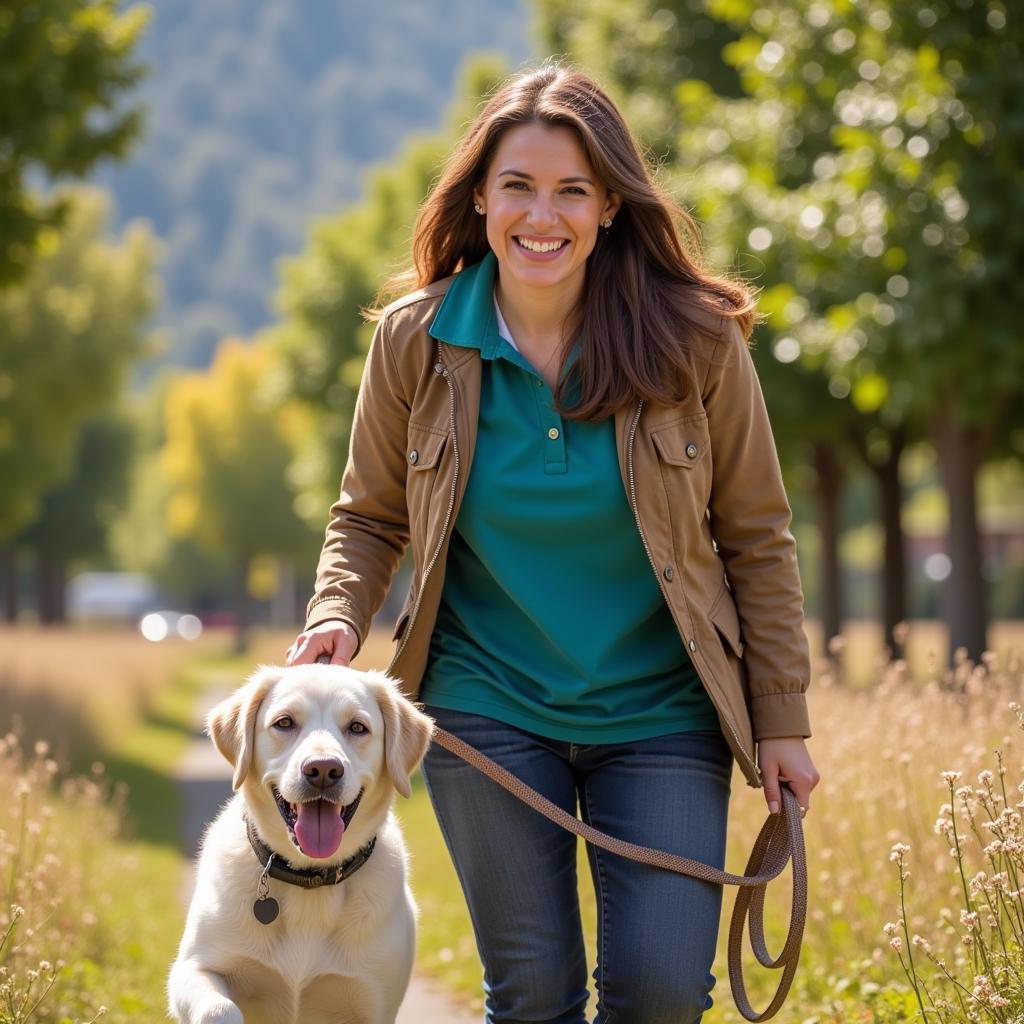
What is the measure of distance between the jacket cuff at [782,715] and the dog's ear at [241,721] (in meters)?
1.28

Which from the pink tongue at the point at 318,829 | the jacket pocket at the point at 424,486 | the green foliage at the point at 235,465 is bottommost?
the pink tongue at the point at 318,829

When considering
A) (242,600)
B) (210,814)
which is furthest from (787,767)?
(242,600)

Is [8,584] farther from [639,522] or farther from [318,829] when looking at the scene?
[639,522]

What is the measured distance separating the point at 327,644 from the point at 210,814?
9423 mm

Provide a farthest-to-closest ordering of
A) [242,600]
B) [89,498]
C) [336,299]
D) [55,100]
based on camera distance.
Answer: [242,600] → [89,498] → [336,299] → [55,100]

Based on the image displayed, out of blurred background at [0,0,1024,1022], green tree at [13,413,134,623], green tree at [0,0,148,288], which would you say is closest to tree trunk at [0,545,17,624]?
green tree at [13,413,134,623]

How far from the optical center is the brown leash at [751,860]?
13.6 ft

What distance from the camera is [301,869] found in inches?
165

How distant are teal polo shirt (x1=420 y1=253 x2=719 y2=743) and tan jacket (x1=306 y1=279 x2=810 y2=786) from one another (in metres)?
0.08

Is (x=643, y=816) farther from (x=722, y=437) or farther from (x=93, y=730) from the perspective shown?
(x=93, y=730)

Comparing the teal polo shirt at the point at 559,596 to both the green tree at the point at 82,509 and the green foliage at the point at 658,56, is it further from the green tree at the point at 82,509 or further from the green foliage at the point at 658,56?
the green tree at the point at 82,509

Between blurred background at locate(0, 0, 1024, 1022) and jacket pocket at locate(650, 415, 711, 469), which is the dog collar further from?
blurred background at locate(0, 0, 1024, 1022)

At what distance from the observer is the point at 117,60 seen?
602 inches

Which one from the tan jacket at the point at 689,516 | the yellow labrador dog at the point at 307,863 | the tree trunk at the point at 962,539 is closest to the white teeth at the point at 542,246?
the tan jacket at the point at 689,516
